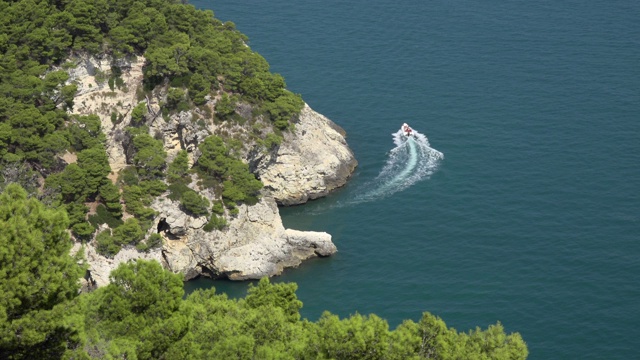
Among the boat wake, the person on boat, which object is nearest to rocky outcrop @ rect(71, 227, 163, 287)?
the boat wake

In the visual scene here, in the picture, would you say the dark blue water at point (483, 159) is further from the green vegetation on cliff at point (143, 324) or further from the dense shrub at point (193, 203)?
the green vegetation on cliff at point (143, 324)

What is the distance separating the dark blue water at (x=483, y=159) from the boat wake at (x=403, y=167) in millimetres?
931

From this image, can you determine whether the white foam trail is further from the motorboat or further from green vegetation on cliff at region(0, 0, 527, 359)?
green vegetation on cliff at region(0, 0, 527, 359)

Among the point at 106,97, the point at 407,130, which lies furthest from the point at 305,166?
the point at 106,97

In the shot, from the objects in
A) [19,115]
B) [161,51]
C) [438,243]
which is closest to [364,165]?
[438,243]

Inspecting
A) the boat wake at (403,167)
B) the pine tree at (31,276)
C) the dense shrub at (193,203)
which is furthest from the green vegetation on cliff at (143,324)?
the boat wake at (403,167)

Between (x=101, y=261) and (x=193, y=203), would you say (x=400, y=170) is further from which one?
(x=101, y=261)

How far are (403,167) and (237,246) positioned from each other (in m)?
27.4

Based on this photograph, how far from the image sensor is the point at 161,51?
115m

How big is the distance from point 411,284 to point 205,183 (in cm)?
2424

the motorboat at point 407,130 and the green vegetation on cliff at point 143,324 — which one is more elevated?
the green vegetation on cliff at point 143,324

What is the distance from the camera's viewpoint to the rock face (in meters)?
119

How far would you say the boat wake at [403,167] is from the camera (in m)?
121

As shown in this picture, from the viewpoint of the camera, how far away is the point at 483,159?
412 feet
